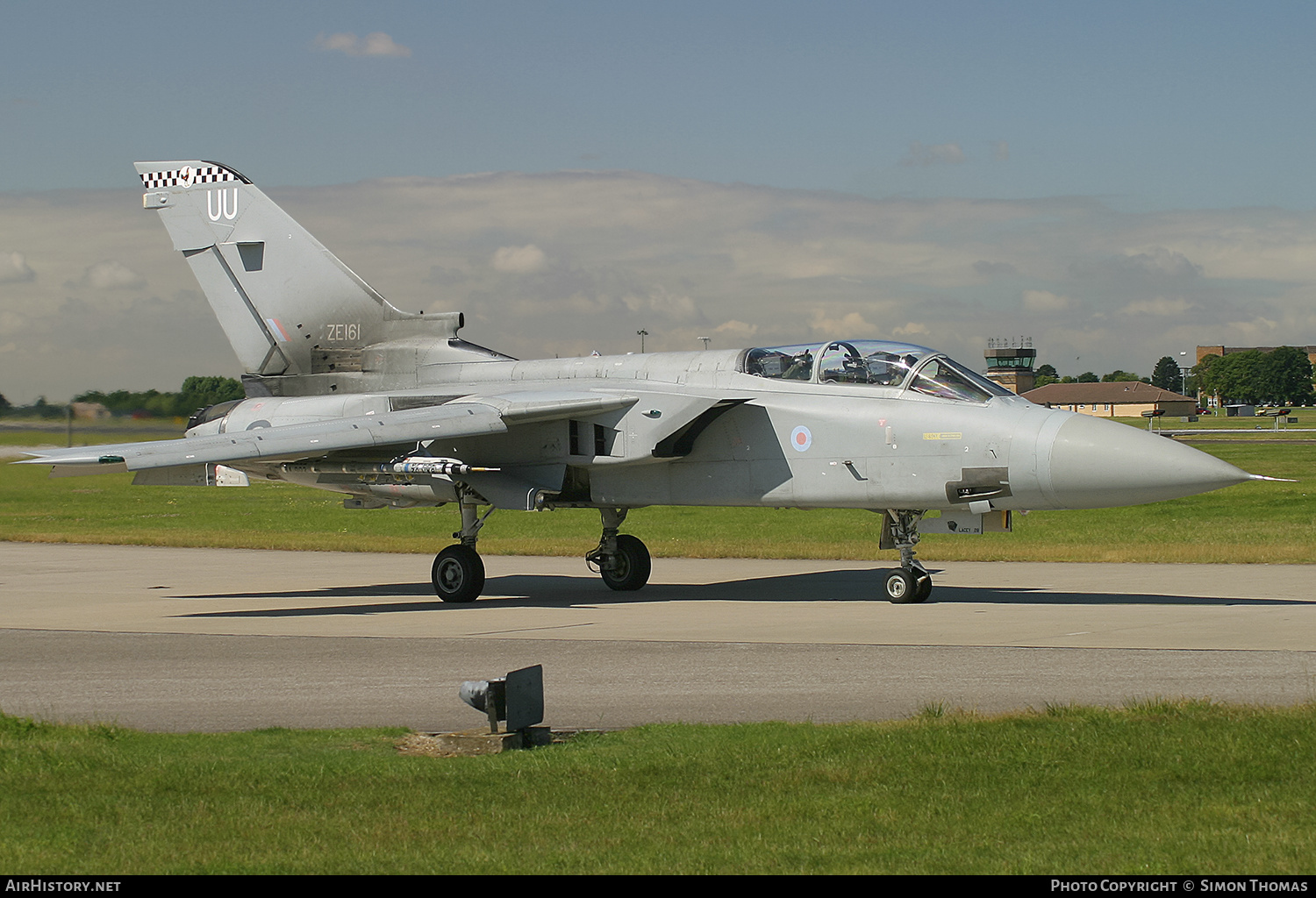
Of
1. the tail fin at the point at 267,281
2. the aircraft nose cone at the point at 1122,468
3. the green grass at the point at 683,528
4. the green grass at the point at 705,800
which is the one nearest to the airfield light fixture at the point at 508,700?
the green grass at the point at 705,800

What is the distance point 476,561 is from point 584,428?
94.2 inches

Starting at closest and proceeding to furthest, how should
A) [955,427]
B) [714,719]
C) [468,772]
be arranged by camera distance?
[468,772] < [714,719] < [955,427]

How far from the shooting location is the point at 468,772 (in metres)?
6.91

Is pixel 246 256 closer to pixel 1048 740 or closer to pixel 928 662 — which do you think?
pixel 928 662

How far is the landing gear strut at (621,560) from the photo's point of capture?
60.4 feet

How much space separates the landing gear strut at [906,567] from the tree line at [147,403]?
999 cm

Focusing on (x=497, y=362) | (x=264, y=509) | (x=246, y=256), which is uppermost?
(x=246, y=256)

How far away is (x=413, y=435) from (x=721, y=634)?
4.77 meters

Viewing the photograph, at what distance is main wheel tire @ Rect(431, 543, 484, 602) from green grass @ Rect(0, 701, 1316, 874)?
30.0 ft

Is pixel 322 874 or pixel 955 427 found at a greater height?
pixel 955 427

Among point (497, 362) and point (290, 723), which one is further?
point (497, 362)

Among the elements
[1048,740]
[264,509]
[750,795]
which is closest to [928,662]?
[1048,740]

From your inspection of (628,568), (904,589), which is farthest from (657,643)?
(628,568)

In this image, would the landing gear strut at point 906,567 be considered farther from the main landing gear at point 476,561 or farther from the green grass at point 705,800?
the green grass at point 705,800
